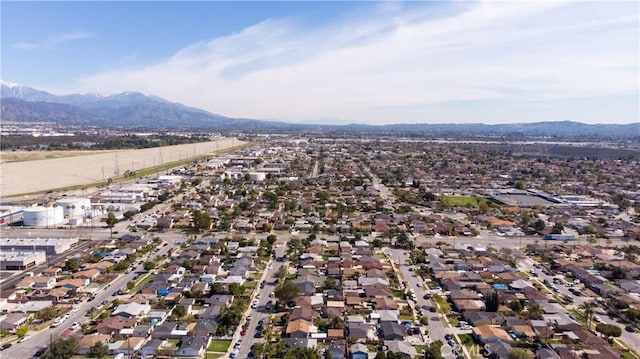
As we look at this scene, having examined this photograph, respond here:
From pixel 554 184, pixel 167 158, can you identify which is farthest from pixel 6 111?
pixel 554 184

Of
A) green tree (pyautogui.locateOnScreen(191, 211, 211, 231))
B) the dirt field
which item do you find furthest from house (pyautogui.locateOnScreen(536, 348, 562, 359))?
the dirt field

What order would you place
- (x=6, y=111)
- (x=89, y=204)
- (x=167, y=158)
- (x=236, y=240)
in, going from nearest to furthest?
(x=236, y=240) → (x=89, y=204) → (x=167, y=158) → (x=6, y=111)

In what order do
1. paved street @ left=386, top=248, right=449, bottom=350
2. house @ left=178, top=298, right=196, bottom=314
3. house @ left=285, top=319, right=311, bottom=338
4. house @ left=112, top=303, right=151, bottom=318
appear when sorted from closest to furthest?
house @ left=285, top=319, right=311, bottom=338 < paved street @ left=386, top=248, right=449, bottom=350 < house @ left=112, top=303, right=151, bottom=318 < house @ left=178, top=298, right=196, bottom=314

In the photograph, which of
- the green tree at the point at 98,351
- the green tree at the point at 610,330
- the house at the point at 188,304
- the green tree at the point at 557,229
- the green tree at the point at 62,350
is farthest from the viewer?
the green tree at the point at 557,229

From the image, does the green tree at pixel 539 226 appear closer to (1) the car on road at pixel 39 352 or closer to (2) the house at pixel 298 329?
(2) the house at pixel 298 329

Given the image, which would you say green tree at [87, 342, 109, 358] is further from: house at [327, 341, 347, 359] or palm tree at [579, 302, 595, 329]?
palm tree at [579, 302, 595, 329]

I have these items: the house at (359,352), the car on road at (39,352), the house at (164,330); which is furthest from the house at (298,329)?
the car on road at (39,352)

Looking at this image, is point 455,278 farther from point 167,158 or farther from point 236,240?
point 167,158
